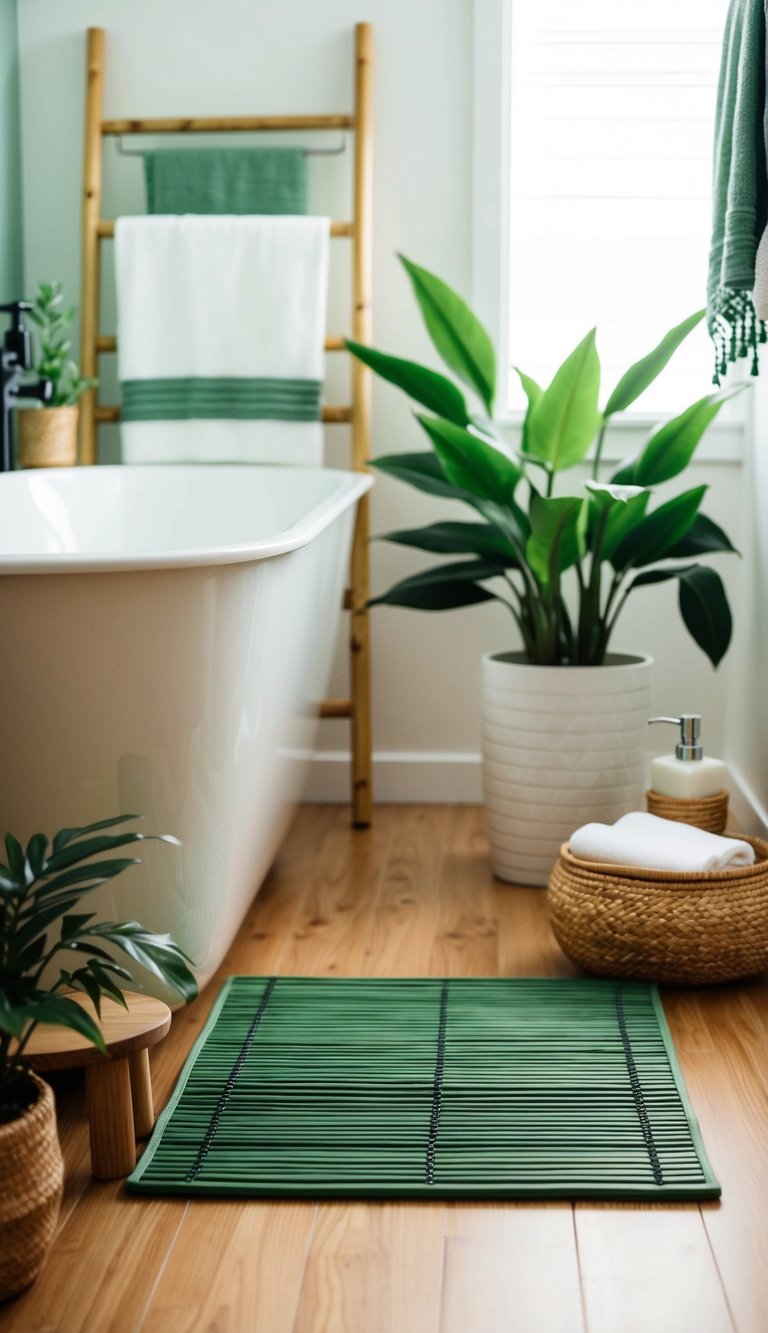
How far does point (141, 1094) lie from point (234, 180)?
1864 mm

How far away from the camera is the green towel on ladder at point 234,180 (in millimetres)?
2744

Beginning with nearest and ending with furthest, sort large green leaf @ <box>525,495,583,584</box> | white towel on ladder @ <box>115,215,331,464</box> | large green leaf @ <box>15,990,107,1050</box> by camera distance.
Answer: large green leaf @ <box>15,990,107,1050</box> < large green leaf @ <box>525,495,583,584</box> < white towel on ladder @ <box>115,215,331,464</box>

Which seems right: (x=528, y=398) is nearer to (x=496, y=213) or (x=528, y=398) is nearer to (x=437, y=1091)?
(x=496, y=213)

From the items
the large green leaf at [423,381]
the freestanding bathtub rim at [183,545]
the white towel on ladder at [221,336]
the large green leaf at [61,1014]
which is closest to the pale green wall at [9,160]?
the white towel on ladder at [221,336]

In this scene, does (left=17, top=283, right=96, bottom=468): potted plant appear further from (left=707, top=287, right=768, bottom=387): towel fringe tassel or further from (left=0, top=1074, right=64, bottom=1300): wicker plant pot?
(left=0, top=1074, right=64, bottom=1300): wicker plant pot

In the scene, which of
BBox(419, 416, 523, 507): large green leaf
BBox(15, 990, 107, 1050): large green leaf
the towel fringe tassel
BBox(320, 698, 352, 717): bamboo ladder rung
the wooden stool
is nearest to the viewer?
BBox(15, 990, 107, 1050): large green leaf

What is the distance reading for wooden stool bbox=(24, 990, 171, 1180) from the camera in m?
1.44

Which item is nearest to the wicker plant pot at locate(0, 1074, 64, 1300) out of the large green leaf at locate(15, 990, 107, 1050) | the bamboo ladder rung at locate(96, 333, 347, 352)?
the large green leaf at locate(15, 990, 107, 1050)

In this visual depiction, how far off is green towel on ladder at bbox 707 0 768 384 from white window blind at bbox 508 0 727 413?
0.69 meters

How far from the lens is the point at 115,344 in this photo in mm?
2834

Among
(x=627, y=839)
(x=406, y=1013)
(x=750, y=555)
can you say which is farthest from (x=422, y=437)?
(x=406, y=1013)

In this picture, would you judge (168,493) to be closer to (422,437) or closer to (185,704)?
(422,437)

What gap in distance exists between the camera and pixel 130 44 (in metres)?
2.83

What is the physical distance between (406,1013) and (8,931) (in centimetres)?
73
